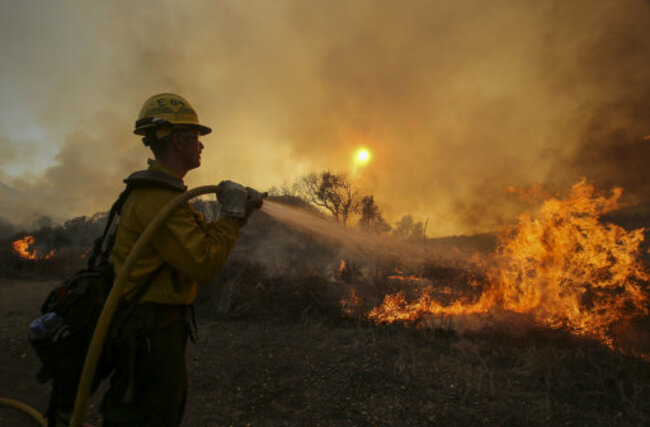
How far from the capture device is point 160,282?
77.4 inches

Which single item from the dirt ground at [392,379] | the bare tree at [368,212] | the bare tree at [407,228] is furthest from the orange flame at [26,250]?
the bare tree at [407,228]

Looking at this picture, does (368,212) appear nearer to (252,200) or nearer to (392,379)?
(392,379)

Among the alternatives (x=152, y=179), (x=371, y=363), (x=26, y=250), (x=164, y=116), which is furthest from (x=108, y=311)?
(x=26, y=250)

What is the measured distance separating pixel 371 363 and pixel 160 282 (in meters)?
3.93

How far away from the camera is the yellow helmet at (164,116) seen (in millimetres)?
2137

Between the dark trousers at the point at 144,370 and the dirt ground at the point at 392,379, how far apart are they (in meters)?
2.05

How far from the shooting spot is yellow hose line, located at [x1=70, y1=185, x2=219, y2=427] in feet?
5.81

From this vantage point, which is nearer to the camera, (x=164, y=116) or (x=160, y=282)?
(x=160, y=282)

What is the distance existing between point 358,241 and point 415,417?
11534 mm

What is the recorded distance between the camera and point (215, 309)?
7547 millimetres

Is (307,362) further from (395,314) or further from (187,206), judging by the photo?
(187,206)

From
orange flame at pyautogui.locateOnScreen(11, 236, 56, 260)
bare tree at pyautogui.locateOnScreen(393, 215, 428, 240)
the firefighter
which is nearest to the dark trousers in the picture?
the firefighter

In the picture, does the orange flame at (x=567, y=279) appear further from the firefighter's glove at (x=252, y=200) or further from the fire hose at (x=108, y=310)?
the fire hose at (x=108, y=310)

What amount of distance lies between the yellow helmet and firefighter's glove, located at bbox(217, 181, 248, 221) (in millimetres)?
499
